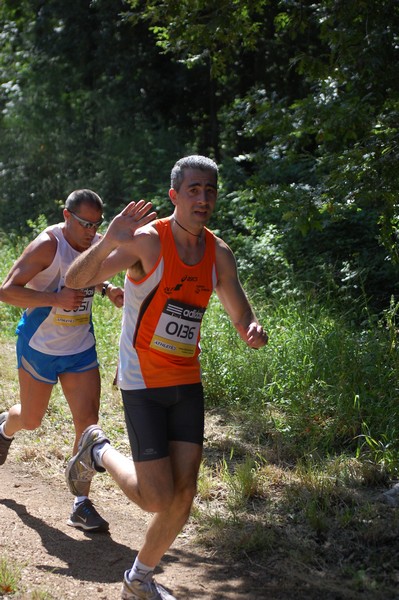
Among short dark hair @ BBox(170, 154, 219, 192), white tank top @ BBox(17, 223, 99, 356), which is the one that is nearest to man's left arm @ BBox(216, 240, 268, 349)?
short dark hair @ BBox(170, 154, 219, 192)

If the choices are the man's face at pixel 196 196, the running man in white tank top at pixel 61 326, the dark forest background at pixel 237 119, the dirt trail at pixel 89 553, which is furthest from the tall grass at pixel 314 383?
the man's face at pixel 196 196

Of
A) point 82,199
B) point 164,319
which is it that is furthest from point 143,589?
point 82,199

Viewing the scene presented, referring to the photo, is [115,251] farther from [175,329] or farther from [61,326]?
→ [61,326]

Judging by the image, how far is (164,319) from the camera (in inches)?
163

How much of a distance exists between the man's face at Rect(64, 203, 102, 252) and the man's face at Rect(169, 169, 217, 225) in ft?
3.80

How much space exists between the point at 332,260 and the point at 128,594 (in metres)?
5.90

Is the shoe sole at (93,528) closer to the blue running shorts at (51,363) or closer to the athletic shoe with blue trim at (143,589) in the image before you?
the blue running shorts at (51,363)

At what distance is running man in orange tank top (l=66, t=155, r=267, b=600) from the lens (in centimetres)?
409

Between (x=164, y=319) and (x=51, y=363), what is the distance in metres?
1.48

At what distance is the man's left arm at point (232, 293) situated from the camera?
14.4 ft

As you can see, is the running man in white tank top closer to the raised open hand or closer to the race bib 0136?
the race bib 0136

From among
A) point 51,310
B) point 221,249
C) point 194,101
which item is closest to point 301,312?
point 51,310

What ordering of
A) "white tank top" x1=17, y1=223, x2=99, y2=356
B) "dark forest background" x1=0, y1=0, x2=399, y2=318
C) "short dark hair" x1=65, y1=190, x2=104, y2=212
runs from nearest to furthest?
1. "short dark hair" x1=65, y1=190, x2=104, y2=212
2. "white tank top" x1=17, y1=223, x2=99, y2=356
3. "dark forest background" x1=0, y1=0, x2=399, y2=318

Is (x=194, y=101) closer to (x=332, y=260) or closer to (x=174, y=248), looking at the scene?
(x=332, y=260)
